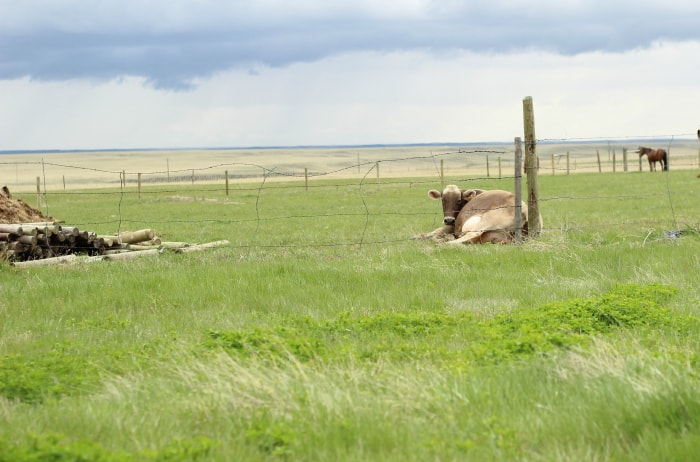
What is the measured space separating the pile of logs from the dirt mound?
1.98 metres

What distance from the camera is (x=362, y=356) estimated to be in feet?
22.7

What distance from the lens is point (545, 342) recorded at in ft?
22.2

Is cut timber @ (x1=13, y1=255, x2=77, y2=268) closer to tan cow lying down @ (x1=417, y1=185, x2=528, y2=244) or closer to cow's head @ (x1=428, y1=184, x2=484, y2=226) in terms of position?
tan cow lying down @ (x1=417, y1=185, x2=528, y2=244)

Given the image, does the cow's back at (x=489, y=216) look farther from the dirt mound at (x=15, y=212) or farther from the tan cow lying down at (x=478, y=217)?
the dirt mound at (x=15, y=212)

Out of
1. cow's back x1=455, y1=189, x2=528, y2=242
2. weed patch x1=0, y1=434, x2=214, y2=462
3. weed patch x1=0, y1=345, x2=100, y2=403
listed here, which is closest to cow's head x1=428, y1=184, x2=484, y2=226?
cow's back x1=455, y1=189, x2=528, y2=242

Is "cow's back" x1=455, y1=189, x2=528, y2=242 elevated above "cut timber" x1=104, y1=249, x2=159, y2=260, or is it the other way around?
"cow's back" x1=455, y1=189, x2=528, y2=242

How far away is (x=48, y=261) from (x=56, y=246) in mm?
1008

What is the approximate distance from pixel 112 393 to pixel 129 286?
502cm

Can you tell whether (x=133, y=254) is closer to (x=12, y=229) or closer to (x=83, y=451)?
(x=12, y=229)

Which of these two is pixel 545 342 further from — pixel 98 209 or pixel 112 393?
pixel 98 209

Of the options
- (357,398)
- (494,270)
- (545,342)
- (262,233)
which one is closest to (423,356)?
(545,342)

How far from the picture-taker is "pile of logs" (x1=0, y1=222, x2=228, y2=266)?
13.7 metres

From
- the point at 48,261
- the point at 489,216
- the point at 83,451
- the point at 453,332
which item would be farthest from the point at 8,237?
the point at 83,451

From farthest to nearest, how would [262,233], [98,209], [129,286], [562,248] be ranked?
[98,209] → [262,233] → [562,248] → [129,286]
